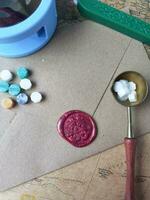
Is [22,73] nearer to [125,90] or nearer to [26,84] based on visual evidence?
[26,84]

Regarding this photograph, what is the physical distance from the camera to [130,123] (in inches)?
26.9

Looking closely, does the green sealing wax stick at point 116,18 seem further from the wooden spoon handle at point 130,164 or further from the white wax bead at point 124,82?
the wooden spoon handle at point 130,164

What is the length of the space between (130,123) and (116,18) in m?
0.21

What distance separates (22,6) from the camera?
71 centimetres

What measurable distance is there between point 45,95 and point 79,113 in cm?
8

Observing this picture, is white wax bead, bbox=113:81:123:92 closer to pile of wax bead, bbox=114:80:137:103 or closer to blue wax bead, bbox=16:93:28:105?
pile of wax bead, bbox=114:80:137:103

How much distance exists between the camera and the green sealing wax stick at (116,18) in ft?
2.37

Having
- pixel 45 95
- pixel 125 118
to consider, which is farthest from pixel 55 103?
pixel 125 118

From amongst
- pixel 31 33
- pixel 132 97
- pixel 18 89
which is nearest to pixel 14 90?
pixel 18 89

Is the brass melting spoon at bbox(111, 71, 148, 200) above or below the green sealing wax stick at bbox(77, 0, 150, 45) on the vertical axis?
below

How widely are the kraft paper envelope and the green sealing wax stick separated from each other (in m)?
0.02

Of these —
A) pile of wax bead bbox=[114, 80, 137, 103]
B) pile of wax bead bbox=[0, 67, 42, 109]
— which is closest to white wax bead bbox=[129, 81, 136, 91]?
pile of wax bead bbox=[114, 80, 137, 103]

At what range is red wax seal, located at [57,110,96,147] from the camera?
69 centimetres

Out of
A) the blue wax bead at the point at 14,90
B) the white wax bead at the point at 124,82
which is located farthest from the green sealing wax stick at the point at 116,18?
the blue wax bead at the point at 14,90
